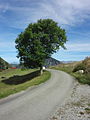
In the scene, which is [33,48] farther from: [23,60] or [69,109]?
[69,109]

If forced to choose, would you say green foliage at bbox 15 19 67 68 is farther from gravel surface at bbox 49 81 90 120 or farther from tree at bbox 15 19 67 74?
gravel surface at bbox 49 81 90 120

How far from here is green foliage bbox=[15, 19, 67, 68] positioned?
39562mm

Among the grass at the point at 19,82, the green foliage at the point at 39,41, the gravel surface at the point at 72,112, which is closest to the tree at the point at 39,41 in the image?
the green foliage at the point at 39,41

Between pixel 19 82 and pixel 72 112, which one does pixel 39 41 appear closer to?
pixel 19 82

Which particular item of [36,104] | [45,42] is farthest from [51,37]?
[36,104]

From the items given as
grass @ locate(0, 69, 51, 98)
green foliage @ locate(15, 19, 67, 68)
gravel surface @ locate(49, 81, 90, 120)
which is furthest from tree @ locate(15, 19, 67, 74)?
gravel surface @ locate(49, 81, 90, 120)

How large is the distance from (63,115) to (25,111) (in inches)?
99.7

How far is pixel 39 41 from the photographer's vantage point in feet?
131

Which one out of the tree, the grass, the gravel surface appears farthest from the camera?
the tree

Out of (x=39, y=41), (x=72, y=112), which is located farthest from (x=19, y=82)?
(x=72, y=112)

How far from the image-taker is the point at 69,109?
44.5ft

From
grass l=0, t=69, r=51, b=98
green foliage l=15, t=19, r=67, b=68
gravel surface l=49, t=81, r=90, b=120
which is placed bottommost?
gravel surface l=49, t=81, r=90, b=120

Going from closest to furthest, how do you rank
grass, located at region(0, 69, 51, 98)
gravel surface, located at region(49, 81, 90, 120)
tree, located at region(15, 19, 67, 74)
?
gravel surface, located at region(49, 81, 90, 120) < grass, located at region(0, 69, 51, 98) < tree, located at region(15, 19, 67, 74)

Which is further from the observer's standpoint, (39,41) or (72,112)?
(39,41)
